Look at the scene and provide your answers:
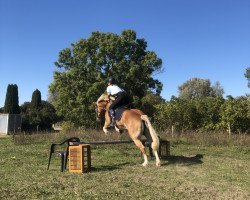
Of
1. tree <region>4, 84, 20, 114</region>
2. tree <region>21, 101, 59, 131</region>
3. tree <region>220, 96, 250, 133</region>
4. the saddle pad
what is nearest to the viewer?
the saddle pad

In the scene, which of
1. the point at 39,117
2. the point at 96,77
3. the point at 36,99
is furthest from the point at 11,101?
the point at 96,77

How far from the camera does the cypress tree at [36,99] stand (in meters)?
53.0

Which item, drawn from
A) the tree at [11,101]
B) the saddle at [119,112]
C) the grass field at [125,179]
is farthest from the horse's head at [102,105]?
the tree at [11,101]

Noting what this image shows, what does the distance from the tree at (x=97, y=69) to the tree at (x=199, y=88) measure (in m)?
47.4

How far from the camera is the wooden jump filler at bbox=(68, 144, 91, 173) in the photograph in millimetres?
11094

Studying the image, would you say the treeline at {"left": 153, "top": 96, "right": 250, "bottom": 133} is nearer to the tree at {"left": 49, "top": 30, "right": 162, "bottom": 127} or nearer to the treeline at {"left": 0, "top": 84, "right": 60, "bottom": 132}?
the tree at {"left": 49, "top": 30, "right": 162, "bottom": 127}

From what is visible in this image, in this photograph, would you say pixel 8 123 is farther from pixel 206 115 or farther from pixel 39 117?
pixel 206 115

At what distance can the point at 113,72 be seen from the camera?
156 feet

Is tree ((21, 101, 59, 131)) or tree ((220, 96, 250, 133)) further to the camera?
tree ((21, 101, 59, 131))

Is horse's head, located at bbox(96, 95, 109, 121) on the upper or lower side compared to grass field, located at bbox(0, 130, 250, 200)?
upper

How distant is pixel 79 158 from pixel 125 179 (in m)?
1.87

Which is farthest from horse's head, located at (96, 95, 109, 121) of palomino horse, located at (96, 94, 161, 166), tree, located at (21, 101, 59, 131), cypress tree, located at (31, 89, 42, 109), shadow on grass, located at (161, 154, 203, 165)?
cypress tree, located at (31, 89, 42, 109)

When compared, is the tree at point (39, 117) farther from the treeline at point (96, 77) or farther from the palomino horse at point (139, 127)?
the palomino horse at point (139, 127)

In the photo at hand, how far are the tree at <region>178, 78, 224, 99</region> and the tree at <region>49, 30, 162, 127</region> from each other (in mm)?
47439
